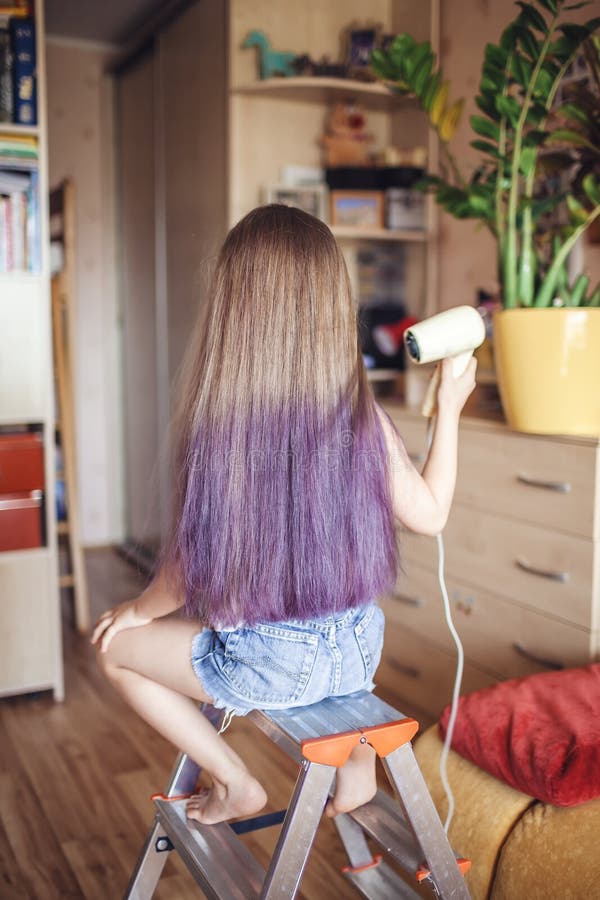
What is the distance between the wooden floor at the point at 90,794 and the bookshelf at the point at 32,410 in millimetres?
149

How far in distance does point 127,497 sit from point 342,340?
3.37 metres

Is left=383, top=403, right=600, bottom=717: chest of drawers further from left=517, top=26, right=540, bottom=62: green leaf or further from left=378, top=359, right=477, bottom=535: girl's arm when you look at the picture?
left=517, top=26, right=540, bottom=62: green leaf

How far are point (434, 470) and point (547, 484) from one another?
2.50 ft

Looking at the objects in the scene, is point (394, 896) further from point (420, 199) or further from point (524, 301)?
point (420, 199)

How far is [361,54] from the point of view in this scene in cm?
294

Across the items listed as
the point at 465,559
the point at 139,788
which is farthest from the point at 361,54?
the point at 139,788

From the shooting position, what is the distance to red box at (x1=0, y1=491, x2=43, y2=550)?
252 centimetres

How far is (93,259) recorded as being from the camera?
172 inches

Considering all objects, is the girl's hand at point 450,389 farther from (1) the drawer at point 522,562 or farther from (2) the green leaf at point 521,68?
(2) the green leaf at point 521,68

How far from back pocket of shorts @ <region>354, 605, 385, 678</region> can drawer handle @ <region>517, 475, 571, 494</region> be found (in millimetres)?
753

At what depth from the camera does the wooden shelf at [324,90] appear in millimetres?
2754

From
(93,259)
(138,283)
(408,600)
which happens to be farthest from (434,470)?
(93,259)

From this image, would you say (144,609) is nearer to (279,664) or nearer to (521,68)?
(279,664)

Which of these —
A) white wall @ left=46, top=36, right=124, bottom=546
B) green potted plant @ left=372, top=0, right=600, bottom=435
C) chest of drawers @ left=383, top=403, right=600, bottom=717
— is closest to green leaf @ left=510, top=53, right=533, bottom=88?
green potted plant @ left=372, top=0, right=600, bottom=435
